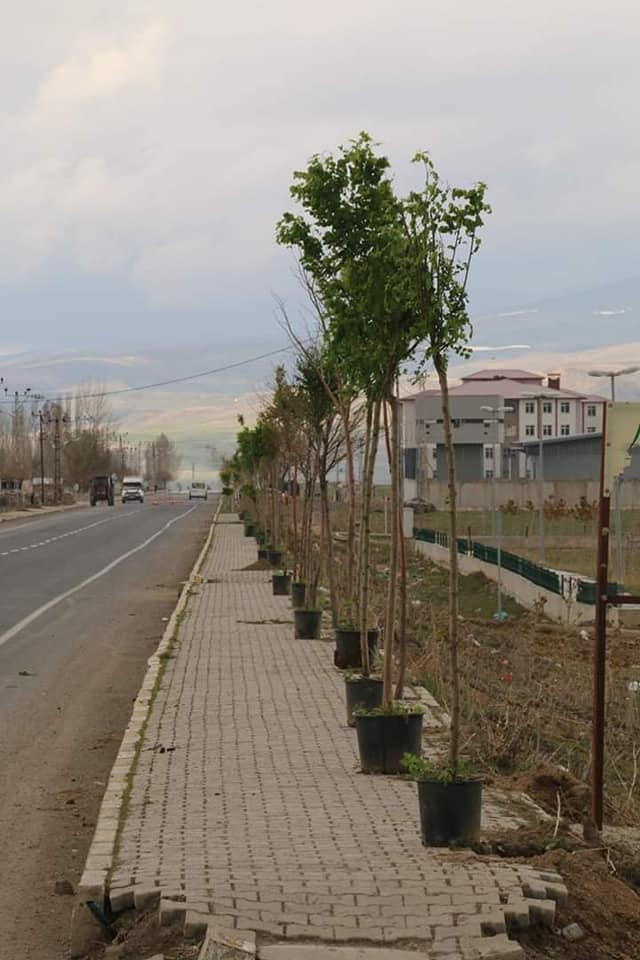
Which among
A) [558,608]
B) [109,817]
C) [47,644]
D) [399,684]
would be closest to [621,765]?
[399,684]

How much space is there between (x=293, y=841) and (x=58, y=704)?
7172mm

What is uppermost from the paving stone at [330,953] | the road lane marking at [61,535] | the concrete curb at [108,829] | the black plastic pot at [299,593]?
the black plastic pot at [299,593]

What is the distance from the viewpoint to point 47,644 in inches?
792

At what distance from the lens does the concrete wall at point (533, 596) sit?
82.7 feet

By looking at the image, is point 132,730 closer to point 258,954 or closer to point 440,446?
point 258,954

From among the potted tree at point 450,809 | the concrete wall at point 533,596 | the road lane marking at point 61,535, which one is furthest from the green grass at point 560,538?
the potted tree at point 450,809

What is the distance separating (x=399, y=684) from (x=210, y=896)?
5.26 m

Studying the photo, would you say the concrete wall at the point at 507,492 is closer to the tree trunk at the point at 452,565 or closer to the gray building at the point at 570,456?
the gray building at the point at 570,456

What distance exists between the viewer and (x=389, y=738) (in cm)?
977

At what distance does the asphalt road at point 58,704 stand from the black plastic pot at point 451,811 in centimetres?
185

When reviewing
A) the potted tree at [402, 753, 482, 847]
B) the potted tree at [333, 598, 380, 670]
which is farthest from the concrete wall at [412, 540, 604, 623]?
the potted tree at [402, 753, 482, 847]

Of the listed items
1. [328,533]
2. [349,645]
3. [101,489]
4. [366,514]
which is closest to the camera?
[366,514]

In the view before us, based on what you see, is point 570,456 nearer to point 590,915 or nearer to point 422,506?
point 422,506

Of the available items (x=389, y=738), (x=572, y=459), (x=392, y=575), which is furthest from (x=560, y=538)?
(x=572, y=459)
